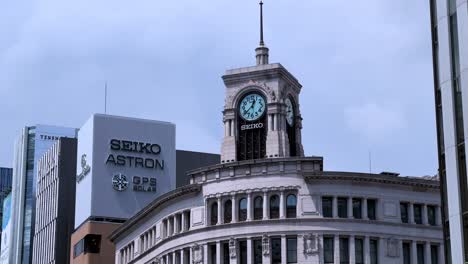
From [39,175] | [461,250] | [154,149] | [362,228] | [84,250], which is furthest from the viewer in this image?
[39,175]

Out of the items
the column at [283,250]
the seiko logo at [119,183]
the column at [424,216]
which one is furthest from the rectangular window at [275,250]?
the seiko logo at [119,183]

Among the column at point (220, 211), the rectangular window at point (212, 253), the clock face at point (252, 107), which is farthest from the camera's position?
the clock face at point (252, 107)

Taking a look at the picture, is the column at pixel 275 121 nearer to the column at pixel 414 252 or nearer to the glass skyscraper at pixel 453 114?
the column at pixel 414 252

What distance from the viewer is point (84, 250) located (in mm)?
133625

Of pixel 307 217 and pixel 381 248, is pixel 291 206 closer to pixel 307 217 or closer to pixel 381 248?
pixel 307 217

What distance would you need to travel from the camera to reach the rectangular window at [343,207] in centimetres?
8900

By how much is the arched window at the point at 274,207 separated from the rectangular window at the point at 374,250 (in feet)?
25.9

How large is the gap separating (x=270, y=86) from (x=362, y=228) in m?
33.8

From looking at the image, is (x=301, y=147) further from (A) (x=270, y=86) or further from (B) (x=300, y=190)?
(B) (x=300, y=190)

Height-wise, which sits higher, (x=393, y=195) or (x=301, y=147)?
(x=301, y=147)

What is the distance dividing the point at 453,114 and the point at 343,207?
5018cm

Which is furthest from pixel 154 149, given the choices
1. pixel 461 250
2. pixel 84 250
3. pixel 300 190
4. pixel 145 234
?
pixel 461 250

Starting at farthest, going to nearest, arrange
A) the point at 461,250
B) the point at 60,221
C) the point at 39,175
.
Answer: the point at 39,175 < the point at 60,221 < the point at 461,250

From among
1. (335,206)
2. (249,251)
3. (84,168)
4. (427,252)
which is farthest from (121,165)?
(427,252)
